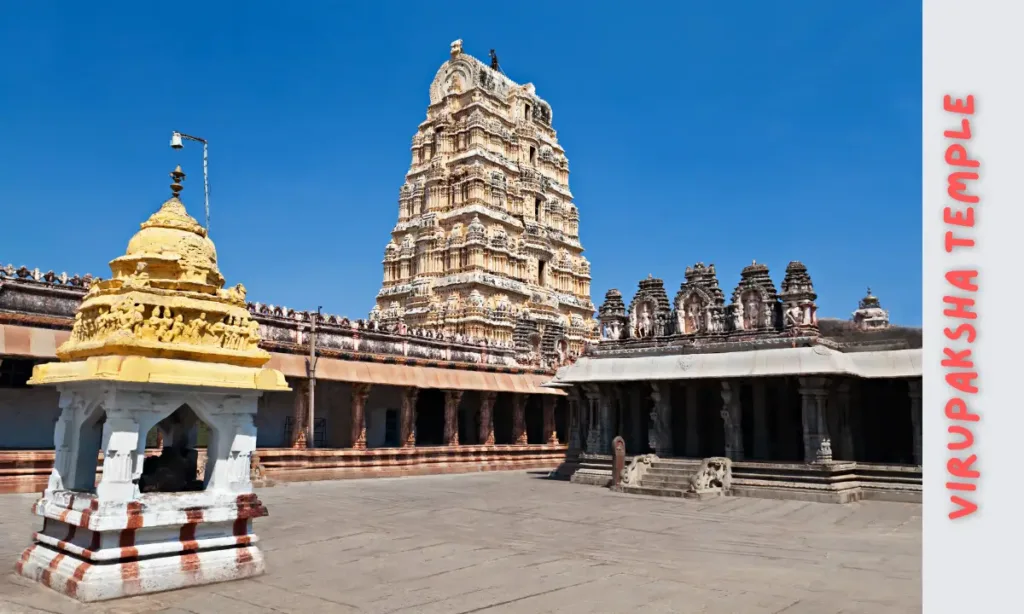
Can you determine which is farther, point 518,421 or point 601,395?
point 518,421

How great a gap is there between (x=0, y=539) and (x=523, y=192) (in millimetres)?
45956

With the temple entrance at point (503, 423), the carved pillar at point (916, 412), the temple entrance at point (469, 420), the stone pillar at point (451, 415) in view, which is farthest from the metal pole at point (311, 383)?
the carved pillar at point (916, 412)

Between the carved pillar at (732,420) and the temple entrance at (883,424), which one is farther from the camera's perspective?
the temple entrance at (883,424)

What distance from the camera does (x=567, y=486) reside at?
2270cm

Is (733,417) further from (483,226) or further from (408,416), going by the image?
(483,226)

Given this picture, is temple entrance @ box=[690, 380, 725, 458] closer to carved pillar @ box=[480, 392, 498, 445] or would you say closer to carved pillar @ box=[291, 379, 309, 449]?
carved pillar @ box=[480, 392, 498, 445]

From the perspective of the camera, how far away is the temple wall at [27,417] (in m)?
21.0

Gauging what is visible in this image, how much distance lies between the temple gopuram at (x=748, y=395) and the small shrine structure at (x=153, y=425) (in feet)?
44.0

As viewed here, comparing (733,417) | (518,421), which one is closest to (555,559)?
(733,417)

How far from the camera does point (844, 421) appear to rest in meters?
20.5

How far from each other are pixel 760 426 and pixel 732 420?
4.01 ft

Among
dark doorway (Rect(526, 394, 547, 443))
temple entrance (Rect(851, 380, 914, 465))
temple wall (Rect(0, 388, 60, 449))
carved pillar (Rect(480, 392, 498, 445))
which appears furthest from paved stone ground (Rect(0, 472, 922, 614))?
dark doorway (Rect(526, 394, 547, 443))

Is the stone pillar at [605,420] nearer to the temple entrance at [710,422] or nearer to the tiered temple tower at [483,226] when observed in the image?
the temple entrance at [710,422]

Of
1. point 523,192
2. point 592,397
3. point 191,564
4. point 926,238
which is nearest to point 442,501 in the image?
point 592,397
